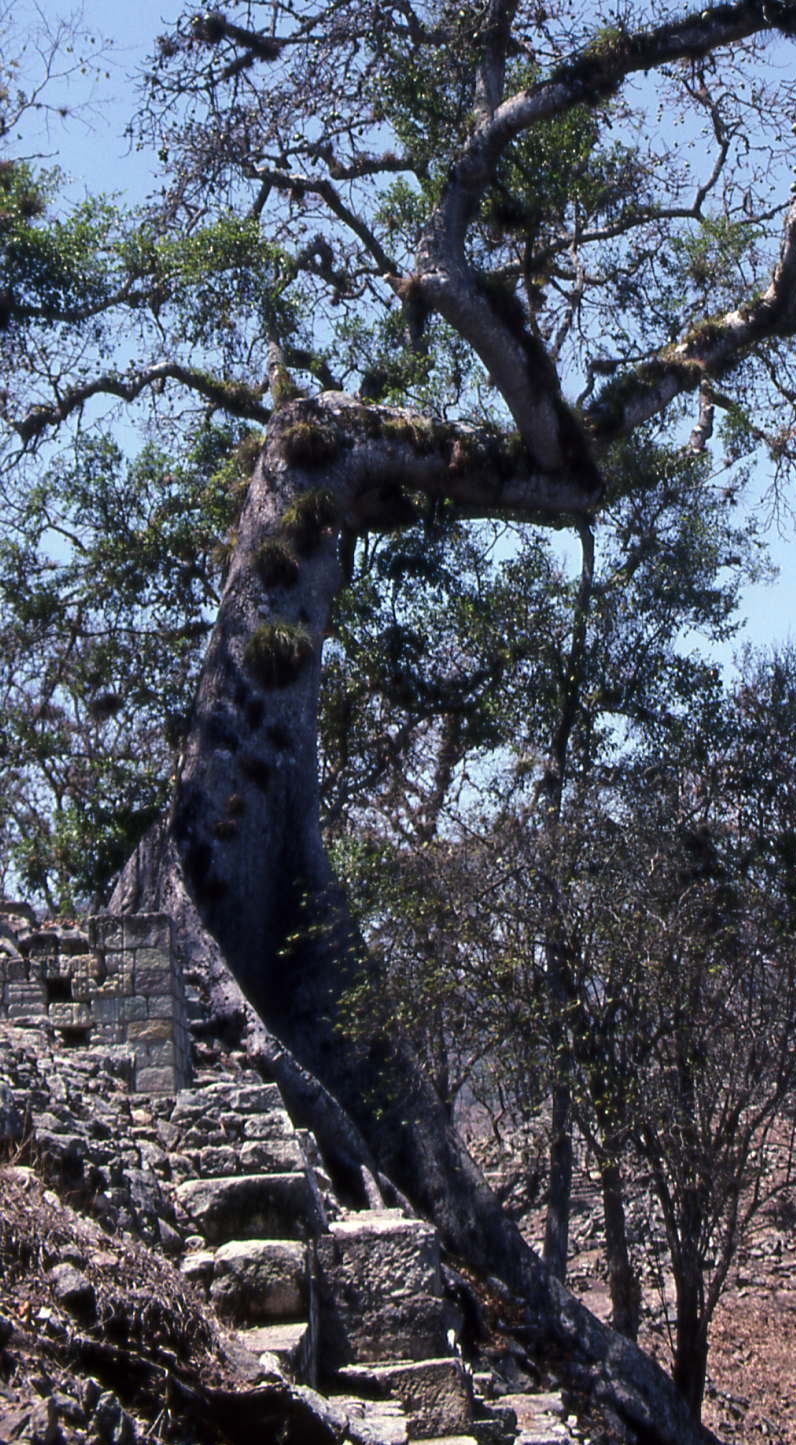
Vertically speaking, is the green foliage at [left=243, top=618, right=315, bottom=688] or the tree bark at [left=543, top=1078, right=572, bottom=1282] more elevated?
the green foliage at [left=243, top=618, right=315, bottom=688]

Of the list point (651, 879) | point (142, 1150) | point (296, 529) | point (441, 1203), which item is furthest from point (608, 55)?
point (142, 1150)

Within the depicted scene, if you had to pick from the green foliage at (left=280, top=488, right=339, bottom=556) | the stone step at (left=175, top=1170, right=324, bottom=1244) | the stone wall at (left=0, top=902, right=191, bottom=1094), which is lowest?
the stone step at (left=175, top=1170, right=324, bottom=1244)

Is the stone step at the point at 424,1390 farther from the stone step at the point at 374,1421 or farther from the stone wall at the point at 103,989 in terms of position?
the stone wall at the point at 103,989

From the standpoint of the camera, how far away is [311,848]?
961cm

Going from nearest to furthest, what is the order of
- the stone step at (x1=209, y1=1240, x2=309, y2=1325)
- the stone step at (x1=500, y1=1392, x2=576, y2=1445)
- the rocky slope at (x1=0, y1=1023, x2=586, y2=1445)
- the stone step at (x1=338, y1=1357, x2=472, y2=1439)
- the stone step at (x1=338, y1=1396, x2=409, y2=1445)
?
the rocky slope at (x1=0, y1=1023, x2=586, y2=1445), the stone step at (x1=338, y1=1396, x2=409, y2=1445), the stone step at (x1=209, y1=1240, x2=309, y2=1325), the stone step at (x1=338, y1=1357, x2=472, y2=1439), the stone step at (x1=500, y1=1392, x2=576, y2=1445)

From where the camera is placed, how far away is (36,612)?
44.5ft

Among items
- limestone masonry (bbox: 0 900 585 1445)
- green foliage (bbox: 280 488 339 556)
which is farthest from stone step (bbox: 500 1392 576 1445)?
green foliage (bbox: 280 488 339 556)

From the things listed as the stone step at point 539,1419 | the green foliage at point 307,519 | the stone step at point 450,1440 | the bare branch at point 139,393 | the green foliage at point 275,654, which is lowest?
the stone step at point 539,1419

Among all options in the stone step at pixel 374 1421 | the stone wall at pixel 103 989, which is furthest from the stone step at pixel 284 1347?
the stone wall at pixel 103 989

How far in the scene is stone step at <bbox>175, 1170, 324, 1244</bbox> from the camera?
5.12 meters

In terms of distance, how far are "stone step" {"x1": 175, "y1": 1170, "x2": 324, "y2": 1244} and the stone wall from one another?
5.61ft

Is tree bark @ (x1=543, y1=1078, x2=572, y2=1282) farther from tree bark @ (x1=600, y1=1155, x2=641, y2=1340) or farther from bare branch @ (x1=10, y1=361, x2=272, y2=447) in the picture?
bare branch @ (x1=10, y1=361, x2=272, y2=447)

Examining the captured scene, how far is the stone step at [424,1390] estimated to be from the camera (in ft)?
16.1

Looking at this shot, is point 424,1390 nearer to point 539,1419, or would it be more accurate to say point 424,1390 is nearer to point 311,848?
point 539,1419
